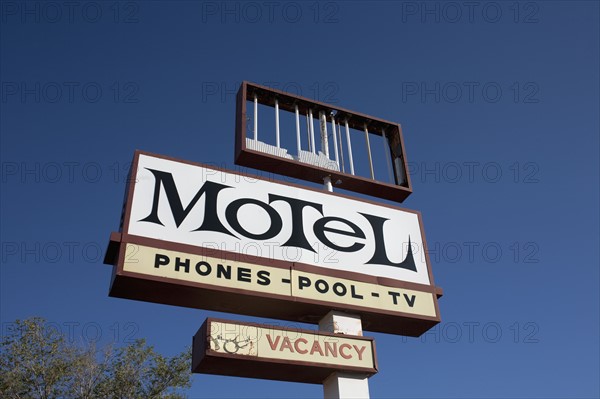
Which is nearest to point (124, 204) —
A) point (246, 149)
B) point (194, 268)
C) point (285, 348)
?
point (194, 268)

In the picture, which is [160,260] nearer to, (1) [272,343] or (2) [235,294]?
(2) [235,294]

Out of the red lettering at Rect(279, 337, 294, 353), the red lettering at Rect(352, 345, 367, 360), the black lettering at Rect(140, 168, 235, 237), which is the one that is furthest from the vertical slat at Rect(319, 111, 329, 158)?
the red lettering at Rect(279, 337, 294, 353)

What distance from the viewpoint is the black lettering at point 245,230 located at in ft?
28.9

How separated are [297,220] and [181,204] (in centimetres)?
187

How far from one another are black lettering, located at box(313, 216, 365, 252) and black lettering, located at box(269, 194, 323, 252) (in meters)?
0.22

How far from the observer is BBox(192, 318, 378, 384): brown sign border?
7395 mm

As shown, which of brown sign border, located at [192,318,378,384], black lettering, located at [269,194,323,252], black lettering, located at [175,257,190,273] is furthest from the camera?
black lettering, located at [269,194,323,252]

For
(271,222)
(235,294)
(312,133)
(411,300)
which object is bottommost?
(235,294)

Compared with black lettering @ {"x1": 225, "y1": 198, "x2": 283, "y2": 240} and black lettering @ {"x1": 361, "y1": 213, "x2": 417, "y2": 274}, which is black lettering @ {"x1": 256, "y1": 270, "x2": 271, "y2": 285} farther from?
black lettering @ {"x1": 361, "y1": 213, "x2": 417, "y2": 274}

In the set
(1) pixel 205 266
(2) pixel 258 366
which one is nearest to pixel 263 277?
(1) pixel 205 266

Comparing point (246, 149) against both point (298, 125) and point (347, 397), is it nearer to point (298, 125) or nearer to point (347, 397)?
point (298, 125)

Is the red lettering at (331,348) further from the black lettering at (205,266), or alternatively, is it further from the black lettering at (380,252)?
the black lettering at (205,266)

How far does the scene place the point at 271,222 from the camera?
30.0ft

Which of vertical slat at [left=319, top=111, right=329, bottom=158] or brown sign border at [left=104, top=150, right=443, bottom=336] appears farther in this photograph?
vertical slat at [left=319, top=111, right=329, bottom=158]
